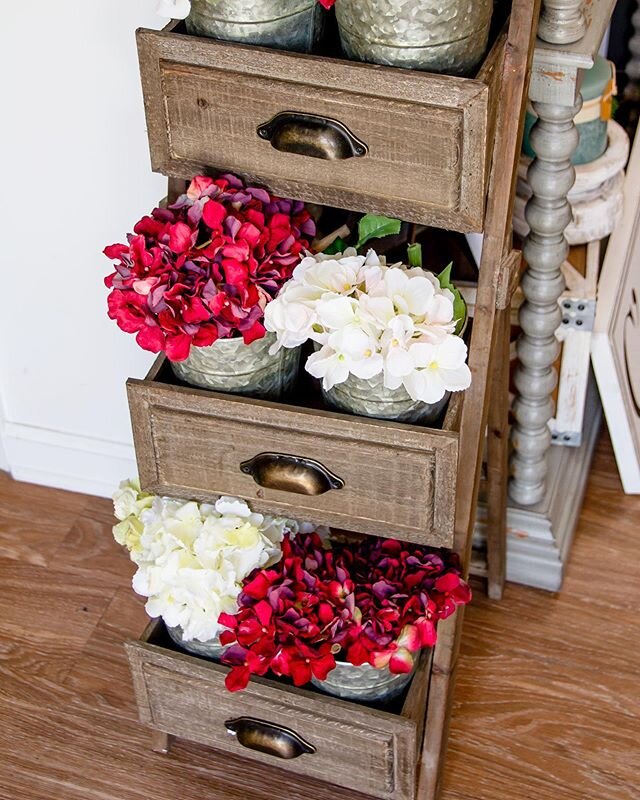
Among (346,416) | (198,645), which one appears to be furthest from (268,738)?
(346,416)

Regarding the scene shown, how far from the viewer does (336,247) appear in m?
1.39

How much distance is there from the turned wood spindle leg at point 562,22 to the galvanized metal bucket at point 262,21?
1.07 ft

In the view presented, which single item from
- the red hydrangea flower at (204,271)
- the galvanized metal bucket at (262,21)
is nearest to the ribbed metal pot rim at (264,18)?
the galvanized metal bucket at (262,21)

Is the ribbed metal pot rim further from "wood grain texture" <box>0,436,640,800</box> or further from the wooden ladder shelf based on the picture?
"wood grain texture" <box>0,436,640,800</box>

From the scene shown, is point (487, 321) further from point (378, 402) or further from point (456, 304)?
point (378, 402)

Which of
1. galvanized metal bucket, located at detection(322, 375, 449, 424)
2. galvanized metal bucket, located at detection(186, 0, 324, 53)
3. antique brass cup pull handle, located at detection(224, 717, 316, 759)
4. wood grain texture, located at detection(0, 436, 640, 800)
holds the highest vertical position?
galvanized metal bucket, located at detection(186, 0, 324, 53)

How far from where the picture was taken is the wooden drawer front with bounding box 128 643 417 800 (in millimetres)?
1455

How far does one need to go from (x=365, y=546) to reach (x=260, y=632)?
0.70ft

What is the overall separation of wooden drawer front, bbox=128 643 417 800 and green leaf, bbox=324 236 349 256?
0.55 m

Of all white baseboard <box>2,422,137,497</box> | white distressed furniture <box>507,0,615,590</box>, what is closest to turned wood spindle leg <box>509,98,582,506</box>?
white distressed furniture <box>507,0,615,590</box>

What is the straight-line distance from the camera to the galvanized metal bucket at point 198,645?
59.4 inches

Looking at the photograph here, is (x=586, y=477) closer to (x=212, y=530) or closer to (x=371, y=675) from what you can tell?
(x=371, y=675)

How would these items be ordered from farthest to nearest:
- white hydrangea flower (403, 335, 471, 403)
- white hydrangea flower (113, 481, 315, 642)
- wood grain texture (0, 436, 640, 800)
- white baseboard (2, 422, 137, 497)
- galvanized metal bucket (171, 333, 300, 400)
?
white baseboard (2, 422, 137, 497)
wood grain texture (0, 436, 640, 800)
white hydrangea flower (113, 481, 315, 642)
galvanized metal bucket (171, 333, 300, 400)
white hydrangea flower (403, 335, 471, 403)

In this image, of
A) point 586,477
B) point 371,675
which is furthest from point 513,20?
point 586,477
